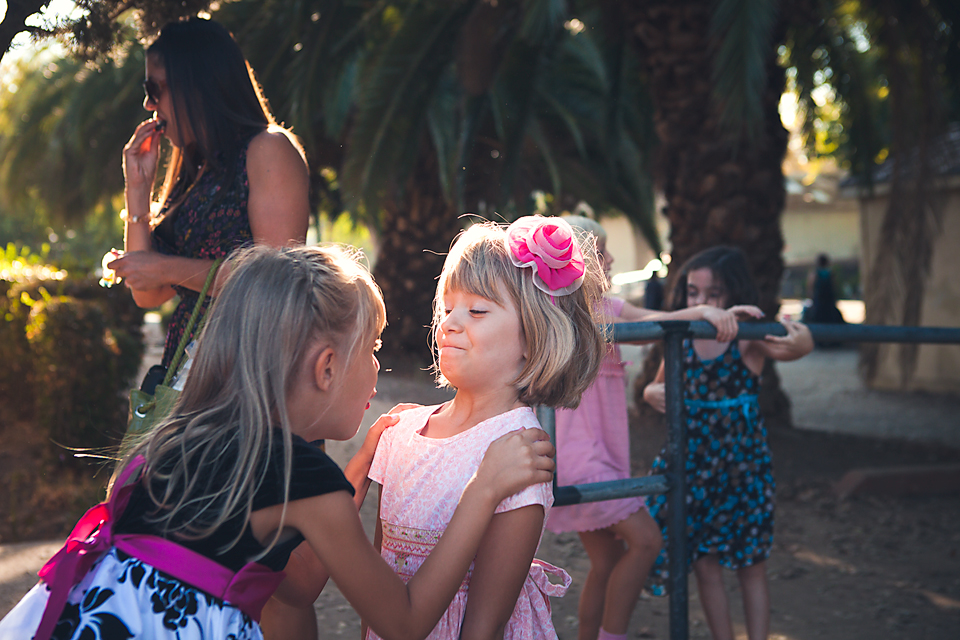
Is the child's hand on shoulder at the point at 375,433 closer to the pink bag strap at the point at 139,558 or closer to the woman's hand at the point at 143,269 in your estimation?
the pink bag strap at the point at 139,558

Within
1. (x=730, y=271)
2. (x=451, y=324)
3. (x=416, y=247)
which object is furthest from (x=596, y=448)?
(x=416, y=247)

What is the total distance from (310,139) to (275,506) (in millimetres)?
4689

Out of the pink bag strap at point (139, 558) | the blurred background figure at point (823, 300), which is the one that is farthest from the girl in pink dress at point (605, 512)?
the blurred background figure at point (823, 300)

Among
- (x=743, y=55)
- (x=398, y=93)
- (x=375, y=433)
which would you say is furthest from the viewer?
(x=398, y=93)

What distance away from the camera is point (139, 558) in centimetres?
126

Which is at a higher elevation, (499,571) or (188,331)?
(188,331)

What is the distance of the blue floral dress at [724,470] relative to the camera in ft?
9.14

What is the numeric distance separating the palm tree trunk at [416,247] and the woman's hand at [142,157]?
775cm

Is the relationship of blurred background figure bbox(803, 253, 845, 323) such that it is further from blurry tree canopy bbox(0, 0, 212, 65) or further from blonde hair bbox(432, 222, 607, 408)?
blonde hair bbox(432, 222, 607, 408)

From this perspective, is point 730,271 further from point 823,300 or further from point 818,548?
point 823,300

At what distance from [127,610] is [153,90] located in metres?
1.43

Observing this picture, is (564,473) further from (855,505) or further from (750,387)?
(855,505)

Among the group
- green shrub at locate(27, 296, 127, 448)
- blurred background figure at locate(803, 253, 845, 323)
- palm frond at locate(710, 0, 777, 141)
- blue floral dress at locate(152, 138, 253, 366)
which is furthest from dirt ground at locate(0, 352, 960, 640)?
blurred background figure at locate(803, 253, 845, 323)

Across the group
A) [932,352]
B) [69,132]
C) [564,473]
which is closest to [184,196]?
[564,473]
